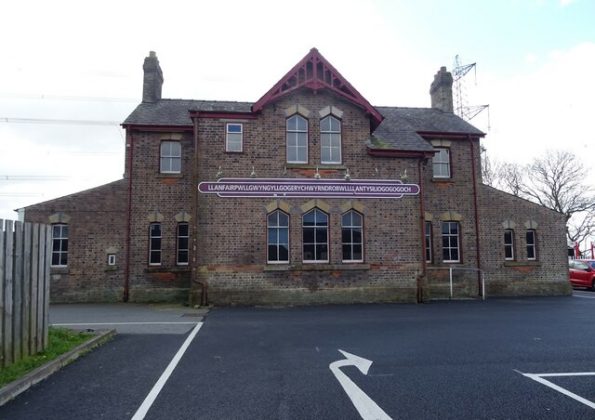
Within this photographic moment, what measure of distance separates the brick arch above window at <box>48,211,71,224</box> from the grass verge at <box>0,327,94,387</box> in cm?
946

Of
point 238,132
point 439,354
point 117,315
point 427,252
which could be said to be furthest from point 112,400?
point 427,252

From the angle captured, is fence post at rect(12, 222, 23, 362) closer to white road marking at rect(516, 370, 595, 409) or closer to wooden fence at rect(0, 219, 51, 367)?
wooden fence at rect(0, 219, 51, 367)

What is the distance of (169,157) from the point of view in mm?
17953

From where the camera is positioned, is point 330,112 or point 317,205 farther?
point 330,112

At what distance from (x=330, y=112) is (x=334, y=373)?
12.3 meters

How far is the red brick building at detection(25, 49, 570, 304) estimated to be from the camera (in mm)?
15805

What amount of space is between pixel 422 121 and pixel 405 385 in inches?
686

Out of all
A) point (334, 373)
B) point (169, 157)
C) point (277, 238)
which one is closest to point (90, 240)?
point (169, 157)

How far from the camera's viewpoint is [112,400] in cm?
520

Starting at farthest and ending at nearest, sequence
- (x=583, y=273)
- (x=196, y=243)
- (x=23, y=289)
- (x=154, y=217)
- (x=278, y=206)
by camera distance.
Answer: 1. (x=583, y=273)
2. (x=154, y=217)
3. (x=278, y=206)
4. (x=196, y=243)
5. (x=23, y=289)

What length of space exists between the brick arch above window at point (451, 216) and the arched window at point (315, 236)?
6020mm

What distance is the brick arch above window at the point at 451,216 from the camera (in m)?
19.0

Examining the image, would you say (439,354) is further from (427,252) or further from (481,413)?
(427,252)

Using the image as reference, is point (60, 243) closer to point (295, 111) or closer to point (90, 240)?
point (90, 240)
